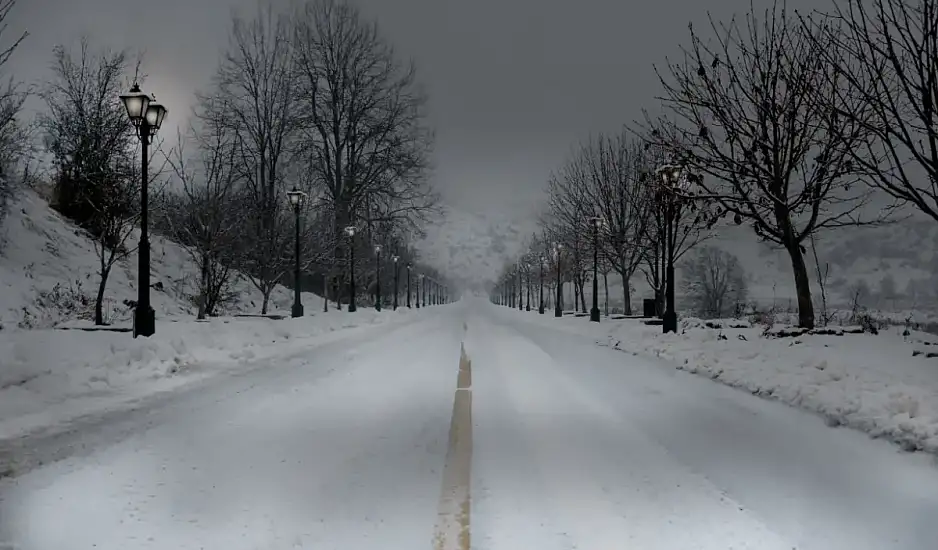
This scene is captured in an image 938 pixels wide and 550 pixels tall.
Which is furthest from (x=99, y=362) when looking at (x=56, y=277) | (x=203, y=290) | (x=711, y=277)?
(x=711, y=277)

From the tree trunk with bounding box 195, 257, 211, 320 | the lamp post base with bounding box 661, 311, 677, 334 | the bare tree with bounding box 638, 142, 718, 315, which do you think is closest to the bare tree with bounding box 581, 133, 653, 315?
the bare tree with bounding box 638, 142, 718, 315

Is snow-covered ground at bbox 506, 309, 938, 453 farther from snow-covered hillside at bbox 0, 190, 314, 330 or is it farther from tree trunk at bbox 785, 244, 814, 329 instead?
snow-covered hillside at bbox 0, 190, 314, 330

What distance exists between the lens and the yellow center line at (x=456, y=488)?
3.49 meters

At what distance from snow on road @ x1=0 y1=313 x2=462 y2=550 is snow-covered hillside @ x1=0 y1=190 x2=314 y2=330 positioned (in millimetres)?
15270

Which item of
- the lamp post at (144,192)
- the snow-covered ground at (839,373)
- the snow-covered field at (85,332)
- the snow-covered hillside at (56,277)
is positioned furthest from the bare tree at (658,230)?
the snow-covered hillside at (56,277)

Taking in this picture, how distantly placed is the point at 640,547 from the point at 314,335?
19.9 m

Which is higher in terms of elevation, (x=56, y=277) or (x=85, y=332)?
(x=56, y=277)

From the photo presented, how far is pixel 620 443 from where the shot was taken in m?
5.93

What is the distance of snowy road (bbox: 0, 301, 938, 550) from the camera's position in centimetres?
362

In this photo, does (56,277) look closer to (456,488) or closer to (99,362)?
(99,362)

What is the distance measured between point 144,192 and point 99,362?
4957mm

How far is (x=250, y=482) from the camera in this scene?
4.52 metres

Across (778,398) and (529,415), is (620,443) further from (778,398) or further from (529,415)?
(778,398)

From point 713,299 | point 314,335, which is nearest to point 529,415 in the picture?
point 314,335
